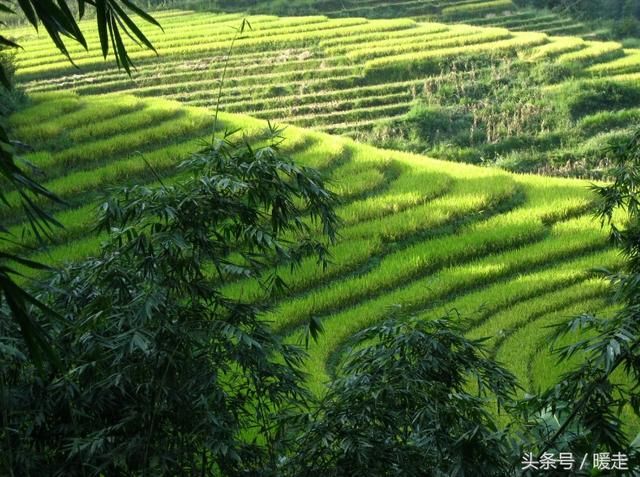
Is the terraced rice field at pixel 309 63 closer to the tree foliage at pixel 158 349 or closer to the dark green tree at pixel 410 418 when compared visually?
the tree foliage at pixel 158 349

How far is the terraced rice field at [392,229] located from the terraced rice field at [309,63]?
2142 millimetres

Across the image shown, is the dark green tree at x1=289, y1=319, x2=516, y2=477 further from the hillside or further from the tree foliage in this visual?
the hillside

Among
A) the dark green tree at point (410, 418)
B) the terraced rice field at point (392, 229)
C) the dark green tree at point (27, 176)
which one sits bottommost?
the terraced rice field at point (392, 229)

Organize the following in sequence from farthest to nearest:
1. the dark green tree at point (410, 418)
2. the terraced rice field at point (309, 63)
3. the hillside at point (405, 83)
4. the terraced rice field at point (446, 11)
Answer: the terraced rice field at point (446, 11) < the terraced rice field at point (309, 63) < the hillside at point (405, 83) < the dark green tree at point (410, 418)

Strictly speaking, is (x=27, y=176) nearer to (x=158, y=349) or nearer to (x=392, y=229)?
(x=158, y=349)

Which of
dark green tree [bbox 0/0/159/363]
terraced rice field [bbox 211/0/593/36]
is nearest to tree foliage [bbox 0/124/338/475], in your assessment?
dark green tree [bbox 0/0/159/363]

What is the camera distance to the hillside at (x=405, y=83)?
1316cm

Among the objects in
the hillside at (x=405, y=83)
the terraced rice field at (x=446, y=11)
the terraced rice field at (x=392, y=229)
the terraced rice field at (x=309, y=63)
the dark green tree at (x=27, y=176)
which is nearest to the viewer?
the dark green tree at (x=27, y=176)

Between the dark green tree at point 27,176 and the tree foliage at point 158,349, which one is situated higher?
the dark green tree at point 27,176

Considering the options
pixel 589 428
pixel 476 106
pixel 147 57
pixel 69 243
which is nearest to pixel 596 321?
pixel 589 428

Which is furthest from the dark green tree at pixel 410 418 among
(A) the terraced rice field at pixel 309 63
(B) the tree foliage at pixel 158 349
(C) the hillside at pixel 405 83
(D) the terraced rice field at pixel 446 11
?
(D) the terraced rice field at pixel 446 11

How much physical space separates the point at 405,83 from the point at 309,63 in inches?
65.8

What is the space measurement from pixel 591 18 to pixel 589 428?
20158mm

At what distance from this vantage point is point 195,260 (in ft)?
10.2
